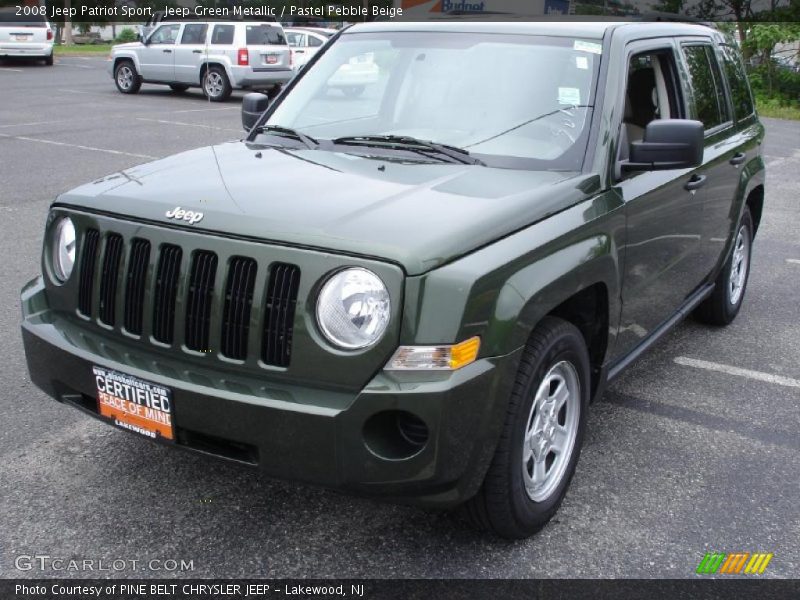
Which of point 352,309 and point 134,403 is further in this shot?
point 134,403

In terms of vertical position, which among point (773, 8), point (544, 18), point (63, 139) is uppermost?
point (773, 8)

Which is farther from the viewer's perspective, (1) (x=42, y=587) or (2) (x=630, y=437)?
(2) (x=630, y=437)

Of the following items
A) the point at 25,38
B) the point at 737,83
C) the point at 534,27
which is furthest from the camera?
the point at 25,38

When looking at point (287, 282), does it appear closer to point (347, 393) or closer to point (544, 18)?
point (347, 393)

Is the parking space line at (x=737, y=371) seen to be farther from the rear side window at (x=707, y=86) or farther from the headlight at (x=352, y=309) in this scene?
the headlight at (x=352, y=309)

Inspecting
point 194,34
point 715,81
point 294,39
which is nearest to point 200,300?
point 715,81

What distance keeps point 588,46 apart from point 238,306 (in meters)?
2.06

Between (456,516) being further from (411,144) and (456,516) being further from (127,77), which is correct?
(127,77)

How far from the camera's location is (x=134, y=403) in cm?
300

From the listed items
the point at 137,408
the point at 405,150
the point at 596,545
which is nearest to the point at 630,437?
the point at 596,545

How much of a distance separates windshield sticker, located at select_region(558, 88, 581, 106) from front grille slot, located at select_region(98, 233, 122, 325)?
6.25 feet

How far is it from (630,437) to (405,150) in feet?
5.58

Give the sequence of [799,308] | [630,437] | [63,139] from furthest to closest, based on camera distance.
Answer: [63,139], [799,308], [630,437]

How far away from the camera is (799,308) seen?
6.37 metres
